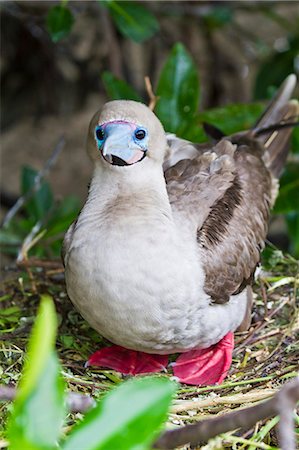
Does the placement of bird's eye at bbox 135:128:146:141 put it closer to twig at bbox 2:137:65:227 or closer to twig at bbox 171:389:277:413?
twig at bbox 171:389:277:413

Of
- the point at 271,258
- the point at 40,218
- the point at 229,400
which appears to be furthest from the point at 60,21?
the point at 229,400

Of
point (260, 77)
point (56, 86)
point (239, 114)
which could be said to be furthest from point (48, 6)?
point (239, 114)

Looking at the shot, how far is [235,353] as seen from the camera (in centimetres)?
350

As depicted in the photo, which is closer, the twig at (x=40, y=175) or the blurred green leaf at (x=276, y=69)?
the twig at (x=40, y=175)

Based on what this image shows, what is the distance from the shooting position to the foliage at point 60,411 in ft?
4.57

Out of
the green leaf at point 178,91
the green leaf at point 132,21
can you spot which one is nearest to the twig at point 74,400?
the green leaf at point 178,91

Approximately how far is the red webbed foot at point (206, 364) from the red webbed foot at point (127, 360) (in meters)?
0.08

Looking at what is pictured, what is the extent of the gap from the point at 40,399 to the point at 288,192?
3.14 m

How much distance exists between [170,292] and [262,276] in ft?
3.92

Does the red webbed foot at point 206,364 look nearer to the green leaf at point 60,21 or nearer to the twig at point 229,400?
the twig at point 229,400

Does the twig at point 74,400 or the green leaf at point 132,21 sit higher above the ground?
the twig at point 74,400

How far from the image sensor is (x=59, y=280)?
407 cm

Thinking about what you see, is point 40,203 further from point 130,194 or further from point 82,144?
point 130,194

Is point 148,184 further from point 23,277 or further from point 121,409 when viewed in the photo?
point 121,409
